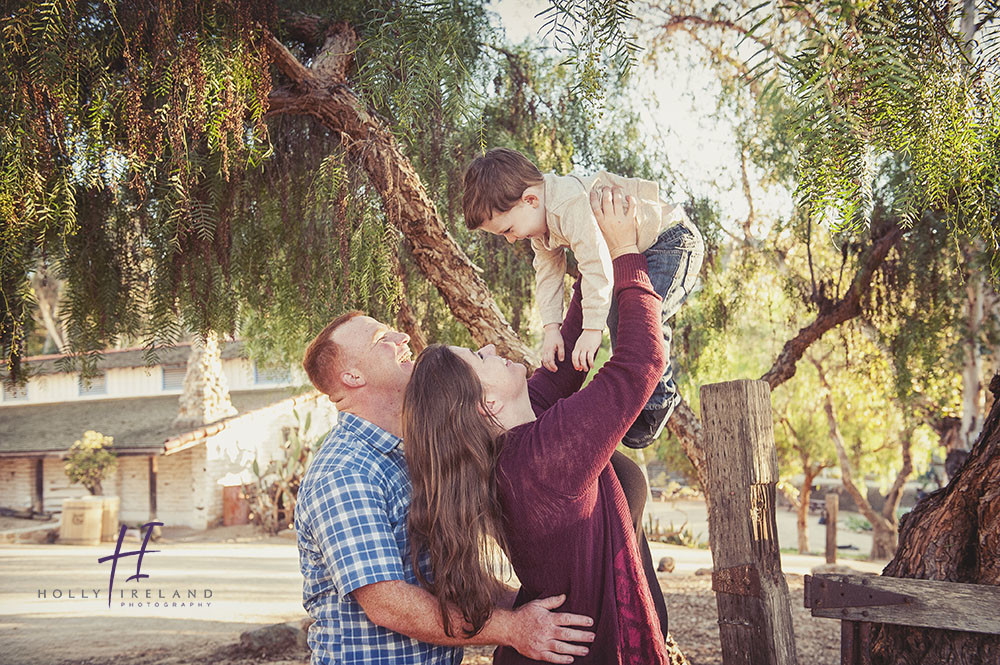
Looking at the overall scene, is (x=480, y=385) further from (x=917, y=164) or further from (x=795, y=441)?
(x=795, y=441)

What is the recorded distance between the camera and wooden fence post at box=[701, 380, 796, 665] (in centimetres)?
252

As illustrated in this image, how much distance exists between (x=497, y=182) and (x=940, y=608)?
1.91 meters

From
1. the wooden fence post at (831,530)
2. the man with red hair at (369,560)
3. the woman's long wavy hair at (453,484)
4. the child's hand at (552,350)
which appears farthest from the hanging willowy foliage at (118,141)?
the wooden fence post at (831,530)

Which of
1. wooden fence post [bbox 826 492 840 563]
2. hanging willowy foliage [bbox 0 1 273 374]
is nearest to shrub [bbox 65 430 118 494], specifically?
wooden fence post [bbox 826 492 840 563]

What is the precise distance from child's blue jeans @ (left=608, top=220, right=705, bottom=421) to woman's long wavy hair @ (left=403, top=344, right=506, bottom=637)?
0.66m

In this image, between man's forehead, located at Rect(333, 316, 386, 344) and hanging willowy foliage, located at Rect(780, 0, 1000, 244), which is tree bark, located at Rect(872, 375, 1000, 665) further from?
man's forehead, located at Rect(333, 316, 386, 344)

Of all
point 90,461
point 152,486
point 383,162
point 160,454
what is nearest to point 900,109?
point 383,162

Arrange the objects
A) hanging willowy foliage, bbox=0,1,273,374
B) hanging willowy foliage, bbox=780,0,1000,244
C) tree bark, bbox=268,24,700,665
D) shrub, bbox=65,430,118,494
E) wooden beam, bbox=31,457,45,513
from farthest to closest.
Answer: wooden beam, bbox=31,457,45,513 < shrub, bbox=65,430,118,494 < tree bark, bbox=268,24,700,665 < hanging willowy foliage, bbox=0,1,273,374 < hanging willowy foliage, bbox=780,0,1000,244

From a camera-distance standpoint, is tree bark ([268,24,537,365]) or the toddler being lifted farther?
tree bark ([268,24,537,365])

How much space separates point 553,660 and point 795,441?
726 inches

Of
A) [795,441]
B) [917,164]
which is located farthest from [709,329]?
[795,441]

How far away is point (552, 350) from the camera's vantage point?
257 cm

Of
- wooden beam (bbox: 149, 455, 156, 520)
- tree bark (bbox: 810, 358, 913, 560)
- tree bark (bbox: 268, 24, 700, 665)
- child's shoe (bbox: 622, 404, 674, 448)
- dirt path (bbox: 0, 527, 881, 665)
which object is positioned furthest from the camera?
wooden beam (bbox: 149, 455, 156, 520)

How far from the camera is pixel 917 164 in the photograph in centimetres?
189
